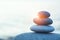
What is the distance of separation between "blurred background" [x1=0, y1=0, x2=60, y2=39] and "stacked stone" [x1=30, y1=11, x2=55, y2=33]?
7.3 inches

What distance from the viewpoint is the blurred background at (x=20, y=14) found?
330 centimetres

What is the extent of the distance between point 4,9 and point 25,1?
0.97ft

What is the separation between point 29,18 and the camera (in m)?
3.27

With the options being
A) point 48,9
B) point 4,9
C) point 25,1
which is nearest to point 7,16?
point 4,9

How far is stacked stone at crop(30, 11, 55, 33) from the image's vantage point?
118 inches

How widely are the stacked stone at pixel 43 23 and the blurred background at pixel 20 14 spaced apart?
186mm

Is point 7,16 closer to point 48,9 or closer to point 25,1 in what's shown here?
point 25,1

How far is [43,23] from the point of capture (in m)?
3.03

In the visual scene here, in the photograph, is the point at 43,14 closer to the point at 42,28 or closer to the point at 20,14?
the point at 42,28

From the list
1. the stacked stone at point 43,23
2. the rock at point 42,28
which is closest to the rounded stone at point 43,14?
the stacked stone at point 43,23

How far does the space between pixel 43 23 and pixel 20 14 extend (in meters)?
0.47

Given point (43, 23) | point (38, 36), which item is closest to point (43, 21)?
point (43, 23)

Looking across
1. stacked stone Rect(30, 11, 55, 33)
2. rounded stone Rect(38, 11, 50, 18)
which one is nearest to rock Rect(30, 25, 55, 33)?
stacked stone Rect(30, 11, 55, 33)

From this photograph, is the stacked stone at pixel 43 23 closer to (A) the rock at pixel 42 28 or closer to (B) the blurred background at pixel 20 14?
(A) the rock at pixel 42 28
